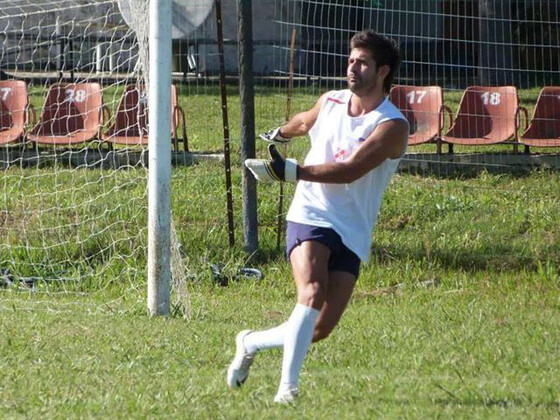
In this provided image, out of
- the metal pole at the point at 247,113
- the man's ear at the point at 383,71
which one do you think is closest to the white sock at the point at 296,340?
the man's ear at the point at 383,71

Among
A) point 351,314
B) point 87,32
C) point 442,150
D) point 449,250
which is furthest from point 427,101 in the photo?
point 351,314

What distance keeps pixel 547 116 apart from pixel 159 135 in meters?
7.38

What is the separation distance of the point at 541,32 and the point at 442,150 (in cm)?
208

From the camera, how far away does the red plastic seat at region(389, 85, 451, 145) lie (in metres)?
15.0

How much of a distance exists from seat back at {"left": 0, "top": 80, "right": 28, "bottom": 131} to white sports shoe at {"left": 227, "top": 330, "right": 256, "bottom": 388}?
26.8ft

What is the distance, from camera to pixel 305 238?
6.27 meters

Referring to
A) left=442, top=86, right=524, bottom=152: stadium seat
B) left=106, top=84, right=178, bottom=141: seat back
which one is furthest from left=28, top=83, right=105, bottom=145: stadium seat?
left=442, top=86, right=524, bottom=152: stadium seat

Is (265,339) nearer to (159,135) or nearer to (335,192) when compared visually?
(335,192)

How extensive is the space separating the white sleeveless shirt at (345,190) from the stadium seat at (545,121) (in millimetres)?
8954

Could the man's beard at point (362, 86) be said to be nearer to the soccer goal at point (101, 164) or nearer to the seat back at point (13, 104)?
the soccer goal at point (101, 164)

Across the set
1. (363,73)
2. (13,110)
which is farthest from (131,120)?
(363,73)

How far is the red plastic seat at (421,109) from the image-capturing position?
15039mm

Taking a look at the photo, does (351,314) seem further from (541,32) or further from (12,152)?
(541,32)

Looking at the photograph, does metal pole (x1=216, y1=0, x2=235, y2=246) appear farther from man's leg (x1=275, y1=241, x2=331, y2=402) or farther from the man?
man's leg (x1=275, y1=241, x2=331, y2=402)
